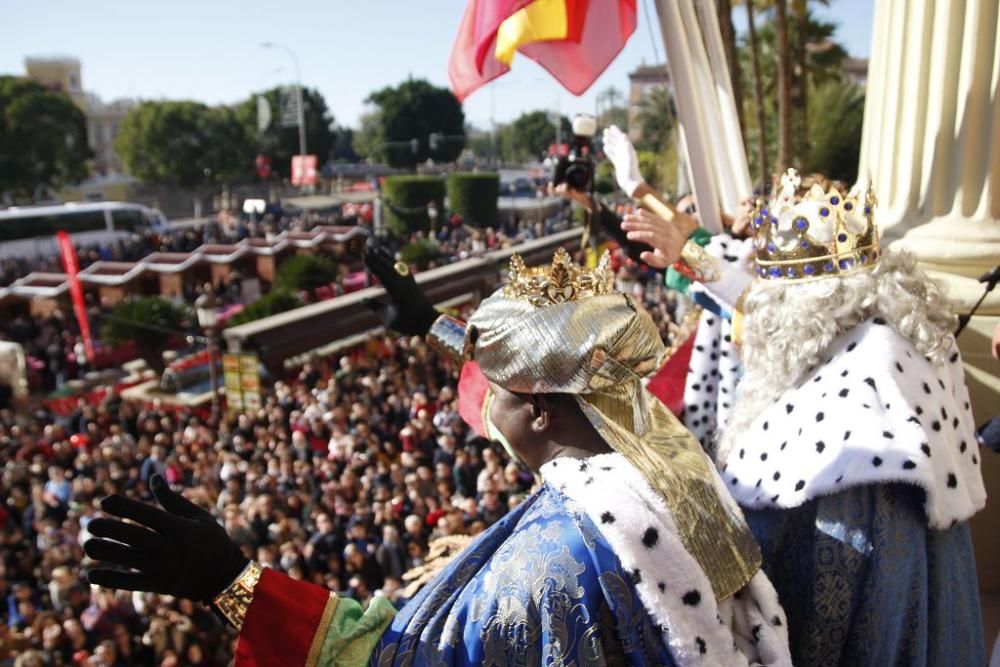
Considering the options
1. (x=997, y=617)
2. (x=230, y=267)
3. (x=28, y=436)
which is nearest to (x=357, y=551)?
(x=997, y=617)

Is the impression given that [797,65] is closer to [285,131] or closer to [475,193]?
[475,193]

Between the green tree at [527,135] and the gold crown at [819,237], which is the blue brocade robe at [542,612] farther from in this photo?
the green tree at [527,135]

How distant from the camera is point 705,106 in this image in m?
4.72

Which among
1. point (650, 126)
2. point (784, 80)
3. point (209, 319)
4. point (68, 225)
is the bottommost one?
point (209, 319)

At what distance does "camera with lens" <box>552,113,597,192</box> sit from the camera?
4.51m

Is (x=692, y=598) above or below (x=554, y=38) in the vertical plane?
below

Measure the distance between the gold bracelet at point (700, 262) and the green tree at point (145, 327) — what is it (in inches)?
664

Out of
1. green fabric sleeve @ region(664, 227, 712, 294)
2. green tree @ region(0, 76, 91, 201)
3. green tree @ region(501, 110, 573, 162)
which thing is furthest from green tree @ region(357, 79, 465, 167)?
green fabric sleeve @ region(664, 227, 712, 294)

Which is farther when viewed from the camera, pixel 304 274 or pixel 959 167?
pixel 304 274

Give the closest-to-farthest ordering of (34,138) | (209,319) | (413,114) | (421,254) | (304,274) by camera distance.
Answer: (209,319)
(304,274)
(421,254)
(34,138)
(413,114)

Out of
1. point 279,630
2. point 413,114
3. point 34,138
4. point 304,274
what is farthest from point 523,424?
point 413,114

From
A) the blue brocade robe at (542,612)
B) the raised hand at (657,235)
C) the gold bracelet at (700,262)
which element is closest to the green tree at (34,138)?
the raised hand at (657,235)

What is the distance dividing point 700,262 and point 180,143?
64128 millimetres

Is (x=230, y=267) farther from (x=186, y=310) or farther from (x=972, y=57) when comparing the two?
(x=972, y=57)
